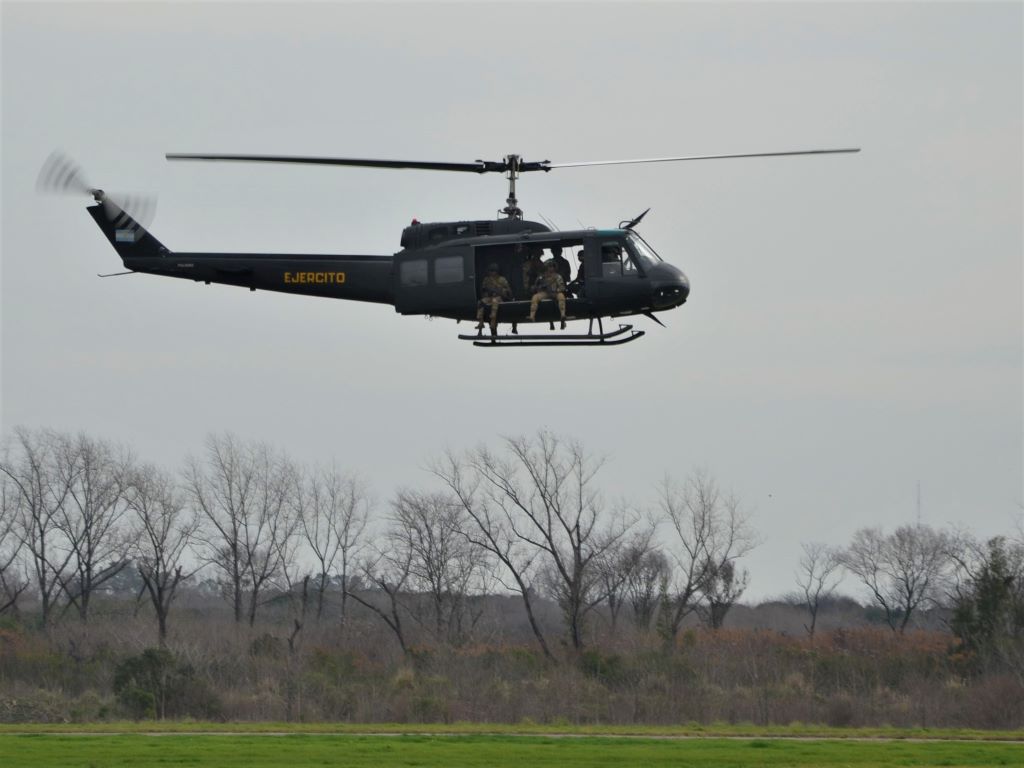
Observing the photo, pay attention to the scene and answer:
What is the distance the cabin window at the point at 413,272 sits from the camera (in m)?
27.9

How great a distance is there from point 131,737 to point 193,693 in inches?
410

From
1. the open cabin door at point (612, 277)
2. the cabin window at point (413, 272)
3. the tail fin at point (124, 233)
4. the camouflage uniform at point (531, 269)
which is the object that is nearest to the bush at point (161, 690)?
the tail fin at point (124, 233)

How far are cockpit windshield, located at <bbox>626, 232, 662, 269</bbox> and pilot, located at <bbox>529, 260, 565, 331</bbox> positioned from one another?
4.37 ft

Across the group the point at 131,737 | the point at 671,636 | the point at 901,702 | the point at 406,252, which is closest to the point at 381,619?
the point at 671,636

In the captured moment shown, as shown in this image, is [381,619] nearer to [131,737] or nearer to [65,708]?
[65,708]

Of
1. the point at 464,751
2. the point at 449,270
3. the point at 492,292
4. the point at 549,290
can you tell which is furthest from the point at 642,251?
the point at 464,751

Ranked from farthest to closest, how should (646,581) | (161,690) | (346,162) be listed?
(646,581) < (161,690) < (346,162)

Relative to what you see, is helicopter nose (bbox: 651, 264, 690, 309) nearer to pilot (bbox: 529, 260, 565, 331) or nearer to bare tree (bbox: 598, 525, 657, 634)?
pilot (bbox: 529, 260, 565, 331)

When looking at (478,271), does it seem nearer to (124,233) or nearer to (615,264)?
(615,264)

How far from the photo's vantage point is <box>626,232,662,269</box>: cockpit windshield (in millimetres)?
27297

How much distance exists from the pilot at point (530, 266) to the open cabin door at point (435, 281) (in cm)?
86

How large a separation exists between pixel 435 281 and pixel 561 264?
2.18 meters

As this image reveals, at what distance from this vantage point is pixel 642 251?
27.4m

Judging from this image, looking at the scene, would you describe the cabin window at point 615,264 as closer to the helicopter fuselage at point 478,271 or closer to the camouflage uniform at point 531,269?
the helicopter fuselage at point 478,271
